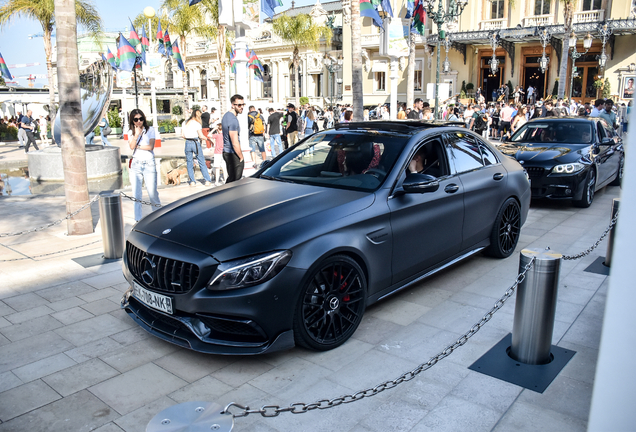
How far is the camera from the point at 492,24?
40.2 meters

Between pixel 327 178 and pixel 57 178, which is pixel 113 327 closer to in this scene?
pixel 327 178

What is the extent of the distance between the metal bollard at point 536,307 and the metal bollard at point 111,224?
15.6 feet

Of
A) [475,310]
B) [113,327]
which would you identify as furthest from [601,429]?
[113,327]

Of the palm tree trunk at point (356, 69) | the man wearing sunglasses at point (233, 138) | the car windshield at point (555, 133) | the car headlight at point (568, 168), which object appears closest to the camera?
the man wearing sunglasses at point (233, 138)

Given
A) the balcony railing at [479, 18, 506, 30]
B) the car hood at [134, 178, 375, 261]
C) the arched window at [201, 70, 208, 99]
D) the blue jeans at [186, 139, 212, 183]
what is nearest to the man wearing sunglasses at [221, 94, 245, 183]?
the blue jeans at [186, 139, 212, 183]

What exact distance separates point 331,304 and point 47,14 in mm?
28442

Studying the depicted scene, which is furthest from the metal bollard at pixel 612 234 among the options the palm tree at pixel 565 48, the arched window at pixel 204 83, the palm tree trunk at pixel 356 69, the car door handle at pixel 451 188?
the arched window at pixel 204 83

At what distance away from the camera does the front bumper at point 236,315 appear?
3.47 metres

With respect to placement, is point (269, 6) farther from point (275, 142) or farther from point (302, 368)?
point (302, 368)

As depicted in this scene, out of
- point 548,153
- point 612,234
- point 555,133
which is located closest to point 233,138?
point 548,153

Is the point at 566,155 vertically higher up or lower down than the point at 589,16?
lower down

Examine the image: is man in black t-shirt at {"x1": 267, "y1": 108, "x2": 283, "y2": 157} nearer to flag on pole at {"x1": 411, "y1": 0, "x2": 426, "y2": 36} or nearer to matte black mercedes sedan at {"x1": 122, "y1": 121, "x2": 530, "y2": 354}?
flag on pole at {"x1": 411, "y1": 0, "x2": 426, "y2": 36}

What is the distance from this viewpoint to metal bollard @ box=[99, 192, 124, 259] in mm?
6289

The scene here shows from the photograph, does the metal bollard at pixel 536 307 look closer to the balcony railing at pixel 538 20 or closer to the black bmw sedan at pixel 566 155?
the black bmw sedan at pixel 566 155
